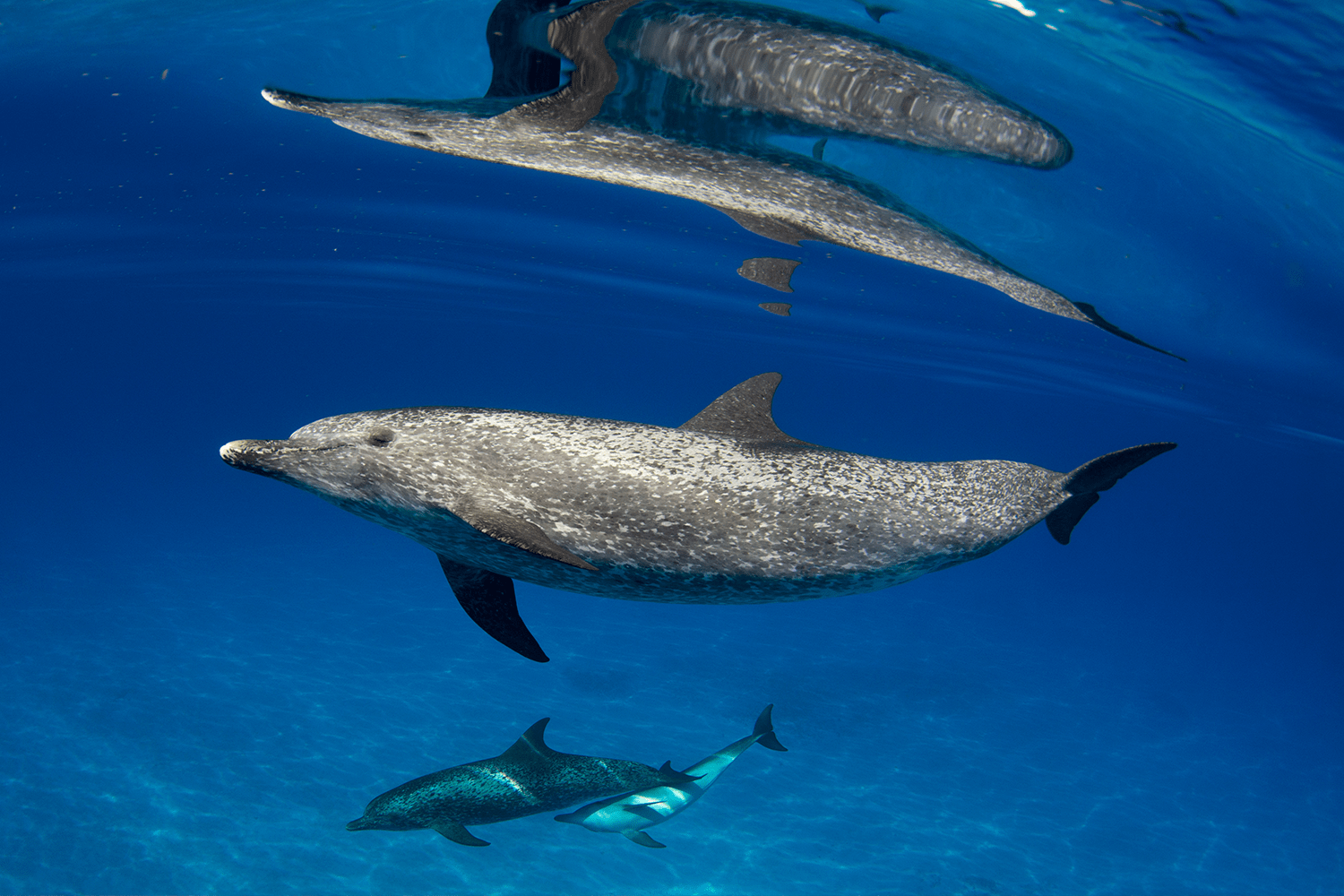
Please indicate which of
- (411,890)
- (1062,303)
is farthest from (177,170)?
(1062,303)

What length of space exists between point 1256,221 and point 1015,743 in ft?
46.3

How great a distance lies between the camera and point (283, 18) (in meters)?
7.13

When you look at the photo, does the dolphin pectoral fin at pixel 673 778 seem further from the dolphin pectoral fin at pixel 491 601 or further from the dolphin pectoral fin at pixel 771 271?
the dolphin pectoral fin at pixel 771 271

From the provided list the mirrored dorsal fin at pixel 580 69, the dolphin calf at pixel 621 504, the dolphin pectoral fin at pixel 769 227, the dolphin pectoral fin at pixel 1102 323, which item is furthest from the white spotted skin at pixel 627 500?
the dolphin pectoral fin at pixel 1102 323

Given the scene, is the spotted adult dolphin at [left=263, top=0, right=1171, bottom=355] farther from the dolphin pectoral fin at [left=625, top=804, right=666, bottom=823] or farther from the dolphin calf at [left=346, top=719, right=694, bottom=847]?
the dolphin pectoral fin at [left=625, top=804, right=666, bottom=823]

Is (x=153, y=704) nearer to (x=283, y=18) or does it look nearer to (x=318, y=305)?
(x=283, y=18)

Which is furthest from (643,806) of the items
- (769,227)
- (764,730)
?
(769,227)

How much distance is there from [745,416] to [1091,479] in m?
2.55

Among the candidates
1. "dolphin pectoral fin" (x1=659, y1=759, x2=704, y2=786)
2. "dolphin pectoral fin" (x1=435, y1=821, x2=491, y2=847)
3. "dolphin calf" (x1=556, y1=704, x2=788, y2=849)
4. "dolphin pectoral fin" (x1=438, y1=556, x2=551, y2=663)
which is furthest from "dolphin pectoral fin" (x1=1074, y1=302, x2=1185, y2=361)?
"dolphin pectoral fin" (x1=435, y1=821, x2=491, y2=847)

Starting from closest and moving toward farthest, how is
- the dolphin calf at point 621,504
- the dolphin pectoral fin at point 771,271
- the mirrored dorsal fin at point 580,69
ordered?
the dolphin calf at point 621,504 → the mirrored dorsal fin at point 580,69 → the dolphin pectoral fin at point 771,271

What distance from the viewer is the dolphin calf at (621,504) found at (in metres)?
4.10

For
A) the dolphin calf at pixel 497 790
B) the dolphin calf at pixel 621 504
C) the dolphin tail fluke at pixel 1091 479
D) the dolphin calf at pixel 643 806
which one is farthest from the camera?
the dolphin calf at pixel 643 806

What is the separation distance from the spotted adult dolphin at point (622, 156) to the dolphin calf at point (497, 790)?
6293mm

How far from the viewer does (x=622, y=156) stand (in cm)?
799
